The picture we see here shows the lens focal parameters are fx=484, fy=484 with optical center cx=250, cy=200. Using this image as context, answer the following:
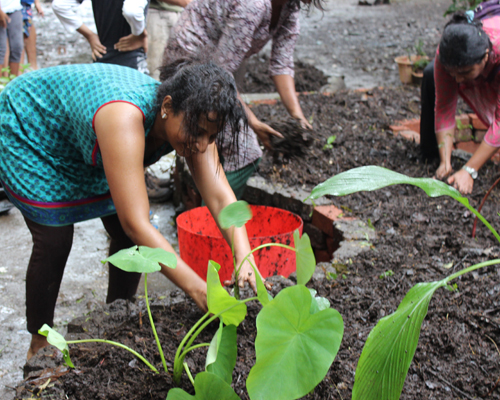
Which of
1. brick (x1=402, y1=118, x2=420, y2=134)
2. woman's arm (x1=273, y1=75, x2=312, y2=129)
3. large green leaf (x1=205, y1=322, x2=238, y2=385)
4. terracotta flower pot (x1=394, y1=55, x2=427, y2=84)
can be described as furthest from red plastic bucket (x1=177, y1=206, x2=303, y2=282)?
terracotta flower pot (x1=394, y1=55, x2=427, y2=84)

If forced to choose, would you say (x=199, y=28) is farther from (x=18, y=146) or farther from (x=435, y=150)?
(x=435, y=150)

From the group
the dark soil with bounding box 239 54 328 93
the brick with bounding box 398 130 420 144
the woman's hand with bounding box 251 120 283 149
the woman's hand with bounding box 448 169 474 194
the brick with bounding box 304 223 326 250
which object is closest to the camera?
the woman's hand with bounding box 251 120 283 149

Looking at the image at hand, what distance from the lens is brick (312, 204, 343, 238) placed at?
2.55 metres

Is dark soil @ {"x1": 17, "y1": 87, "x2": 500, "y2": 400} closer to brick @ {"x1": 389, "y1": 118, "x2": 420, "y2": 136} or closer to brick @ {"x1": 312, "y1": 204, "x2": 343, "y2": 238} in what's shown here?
brick @ {"x1": 312, "y1": 204, "x2": 343, "y2": 238}

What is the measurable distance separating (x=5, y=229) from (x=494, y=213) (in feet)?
9.65

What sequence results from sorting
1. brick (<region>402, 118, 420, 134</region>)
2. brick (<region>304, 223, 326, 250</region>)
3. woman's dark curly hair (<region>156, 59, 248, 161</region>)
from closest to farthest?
1. woman's dark curly hair (<region>156, 59, 248, 161</region>)
2. brick (<region>304, 223, 326, 250</region>)
3. brick (<region>402, 118, 420, 134</region>)

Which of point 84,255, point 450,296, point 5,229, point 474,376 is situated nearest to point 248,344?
point 474,376

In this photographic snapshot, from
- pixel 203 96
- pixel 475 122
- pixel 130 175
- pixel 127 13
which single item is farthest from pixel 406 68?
pixel 130 175

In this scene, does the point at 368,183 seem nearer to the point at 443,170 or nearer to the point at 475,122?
the point at 443,170

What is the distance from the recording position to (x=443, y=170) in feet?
9.98

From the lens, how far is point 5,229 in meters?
3.12

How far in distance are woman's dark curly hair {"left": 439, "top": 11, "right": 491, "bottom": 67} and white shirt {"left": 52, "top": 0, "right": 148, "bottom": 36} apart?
176 centimetres

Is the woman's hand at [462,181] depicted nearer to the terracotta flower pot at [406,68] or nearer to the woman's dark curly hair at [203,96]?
the woman's dark curly hair at [203,96]

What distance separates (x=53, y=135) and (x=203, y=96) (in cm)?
64
